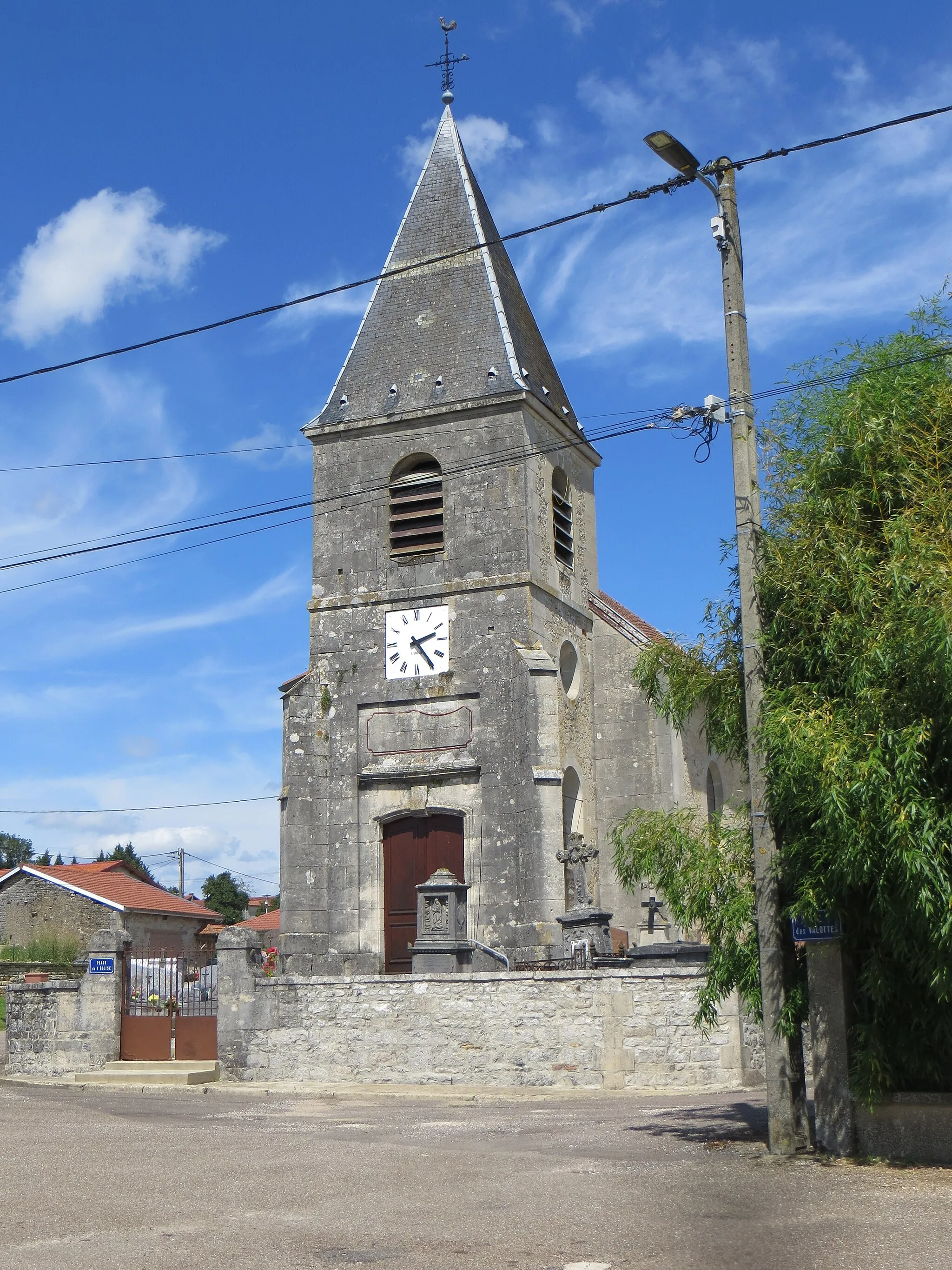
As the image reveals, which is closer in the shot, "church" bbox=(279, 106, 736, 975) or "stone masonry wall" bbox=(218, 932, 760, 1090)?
"stone masonry wall" bbox=(218, 932, 760, 1090)

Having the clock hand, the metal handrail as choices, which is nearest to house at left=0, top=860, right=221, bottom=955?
the clock hand

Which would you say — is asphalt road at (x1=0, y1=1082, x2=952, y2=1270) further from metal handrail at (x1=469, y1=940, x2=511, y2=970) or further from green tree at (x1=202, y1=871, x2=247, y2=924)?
green tree at (x1=202, y1=871, x2=247, y2=924)

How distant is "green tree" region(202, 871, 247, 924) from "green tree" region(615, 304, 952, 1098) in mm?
68129

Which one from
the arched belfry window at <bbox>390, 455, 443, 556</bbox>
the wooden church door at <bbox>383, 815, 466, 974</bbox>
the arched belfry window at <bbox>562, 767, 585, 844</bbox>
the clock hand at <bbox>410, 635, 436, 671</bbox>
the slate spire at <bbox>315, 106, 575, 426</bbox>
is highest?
the slate spire at <bbox>315, 106, 575, 426</bbox>

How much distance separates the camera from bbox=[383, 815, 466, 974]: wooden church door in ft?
74.4

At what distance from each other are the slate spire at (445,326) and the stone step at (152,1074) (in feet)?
38.8

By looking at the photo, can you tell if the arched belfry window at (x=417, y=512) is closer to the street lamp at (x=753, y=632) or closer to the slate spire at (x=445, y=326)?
the slate spire at (x=445, y=326)

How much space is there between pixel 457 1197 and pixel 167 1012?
1175cm

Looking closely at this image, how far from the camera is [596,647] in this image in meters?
25.8

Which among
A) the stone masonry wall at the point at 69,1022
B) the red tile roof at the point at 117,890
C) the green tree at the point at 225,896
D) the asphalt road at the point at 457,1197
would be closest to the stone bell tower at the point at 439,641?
the stone masonry wall at the point at 69,1022

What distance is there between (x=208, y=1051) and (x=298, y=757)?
20.3 feet

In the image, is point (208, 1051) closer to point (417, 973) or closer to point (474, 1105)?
Answer: point (417, 973)

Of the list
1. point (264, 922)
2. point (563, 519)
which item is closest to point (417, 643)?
point (563, 519)

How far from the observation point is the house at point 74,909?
38750 mm
